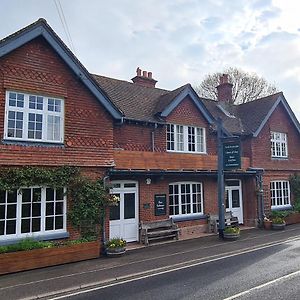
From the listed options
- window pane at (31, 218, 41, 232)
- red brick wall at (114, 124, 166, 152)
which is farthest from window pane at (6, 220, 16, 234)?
red brick wall at (114, 124, 166, 152)

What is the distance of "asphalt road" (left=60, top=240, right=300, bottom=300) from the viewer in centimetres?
683

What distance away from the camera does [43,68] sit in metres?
11.5

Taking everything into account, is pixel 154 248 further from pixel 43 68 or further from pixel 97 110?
pixel 43 68

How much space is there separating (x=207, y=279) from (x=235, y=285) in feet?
2.64

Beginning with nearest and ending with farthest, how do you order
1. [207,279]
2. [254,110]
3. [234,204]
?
[207,279] < [234,204] < [254,110]

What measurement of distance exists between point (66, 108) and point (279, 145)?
14697 millimetres

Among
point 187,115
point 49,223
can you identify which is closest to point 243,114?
point 187,115

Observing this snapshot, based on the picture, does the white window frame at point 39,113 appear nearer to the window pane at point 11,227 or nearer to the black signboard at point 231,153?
the window pane at point 11,227

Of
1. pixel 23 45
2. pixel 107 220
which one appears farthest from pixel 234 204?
pixel 23 45

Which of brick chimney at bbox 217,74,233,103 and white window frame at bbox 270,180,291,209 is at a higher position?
brick chimney at bbox 217,74,233,103

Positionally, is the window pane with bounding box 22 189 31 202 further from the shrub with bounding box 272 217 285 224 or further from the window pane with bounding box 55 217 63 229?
the shrub with bounding box 272 217 285 224

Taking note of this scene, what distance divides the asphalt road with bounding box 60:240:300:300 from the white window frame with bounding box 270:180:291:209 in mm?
9892

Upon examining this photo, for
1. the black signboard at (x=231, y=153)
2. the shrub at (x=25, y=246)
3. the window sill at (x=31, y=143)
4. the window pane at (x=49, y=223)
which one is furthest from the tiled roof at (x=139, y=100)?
the shrub at (x=25, y=246)

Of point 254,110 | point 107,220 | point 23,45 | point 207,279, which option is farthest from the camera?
point 254,110
